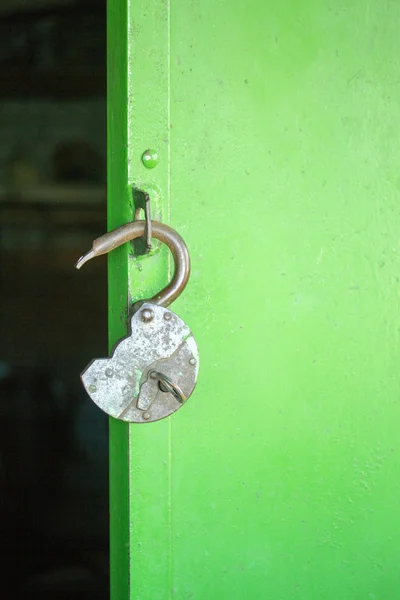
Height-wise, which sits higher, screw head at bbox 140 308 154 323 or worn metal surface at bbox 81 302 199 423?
screw head at bbox 140 308 154 323

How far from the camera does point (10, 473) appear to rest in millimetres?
2760

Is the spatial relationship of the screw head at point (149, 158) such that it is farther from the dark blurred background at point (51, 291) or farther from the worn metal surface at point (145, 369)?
the dark blurred background at point (51, 291)

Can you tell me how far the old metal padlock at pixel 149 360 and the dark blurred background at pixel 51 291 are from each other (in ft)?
6.30

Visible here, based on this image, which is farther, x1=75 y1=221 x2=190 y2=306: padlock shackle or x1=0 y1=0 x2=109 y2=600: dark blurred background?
x1=0 y1=0 x2=109 y2=600: dark blurred background

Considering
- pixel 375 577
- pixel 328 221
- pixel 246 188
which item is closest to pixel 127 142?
pixel 246 188

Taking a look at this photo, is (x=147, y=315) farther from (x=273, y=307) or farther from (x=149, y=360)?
(x=273, y=307)

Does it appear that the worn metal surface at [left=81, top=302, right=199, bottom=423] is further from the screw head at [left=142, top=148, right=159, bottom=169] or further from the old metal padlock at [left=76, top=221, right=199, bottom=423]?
the screw head at [left=142, top=148, right=159, bottom=169]

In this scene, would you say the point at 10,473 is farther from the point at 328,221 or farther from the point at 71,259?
the point at 328,221

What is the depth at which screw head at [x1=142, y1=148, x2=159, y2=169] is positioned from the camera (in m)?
0.64

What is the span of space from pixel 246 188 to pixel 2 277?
2408 mm

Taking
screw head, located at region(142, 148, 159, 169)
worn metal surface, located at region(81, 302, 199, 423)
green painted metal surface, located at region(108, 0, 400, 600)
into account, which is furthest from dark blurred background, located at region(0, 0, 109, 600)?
screw head, located at region(142, 148, 159, 169)

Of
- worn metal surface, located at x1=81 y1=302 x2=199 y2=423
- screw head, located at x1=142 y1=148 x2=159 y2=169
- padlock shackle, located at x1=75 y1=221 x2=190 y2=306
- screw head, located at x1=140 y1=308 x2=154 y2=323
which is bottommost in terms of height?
worn metal surface, located at x1=81 y1=302 x2=199 y2=423

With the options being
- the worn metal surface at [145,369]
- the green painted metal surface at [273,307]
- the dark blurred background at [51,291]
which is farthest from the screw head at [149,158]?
the dark blurred background at [51,291]

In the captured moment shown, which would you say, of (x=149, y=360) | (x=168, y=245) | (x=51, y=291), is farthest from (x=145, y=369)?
(x=51, y=291)
